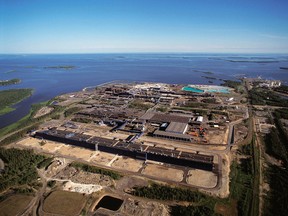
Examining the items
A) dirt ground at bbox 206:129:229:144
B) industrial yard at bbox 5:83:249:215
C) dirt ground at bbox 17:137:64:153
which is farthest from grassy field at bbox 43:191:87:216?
dirt ground at bbox 206:129:229:144

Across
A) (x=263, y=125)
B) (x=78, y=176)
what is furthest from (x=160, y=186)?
(x=263, y=125)

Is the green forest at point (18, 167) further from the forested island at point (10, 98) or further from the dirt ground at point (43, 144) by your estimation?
the forested island at point (10, 98)

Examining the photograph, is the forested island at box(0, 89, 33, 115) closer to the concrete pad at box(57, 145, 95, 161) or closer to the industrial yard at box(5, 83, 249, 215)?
the industrial yard at box(5, 83, 249, 215)

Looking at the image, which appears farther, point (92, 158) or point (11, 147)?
point (11, 147)

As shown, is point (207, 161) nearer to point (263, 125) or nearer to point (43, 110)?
point (263, 125)

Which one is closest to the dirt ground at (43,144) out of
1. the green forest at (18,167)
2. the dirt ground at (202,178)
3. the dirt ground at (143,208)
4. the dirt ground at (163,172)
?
the green forest at (18,167)

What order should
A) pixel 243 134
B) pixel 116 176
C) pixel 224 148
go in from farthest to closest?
pixel 243 134
pixel 224 148
pixel 116 176

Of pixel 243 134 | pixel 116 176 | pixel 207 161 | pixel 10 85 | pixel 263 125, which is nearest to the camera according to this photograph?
pixel 116 176
